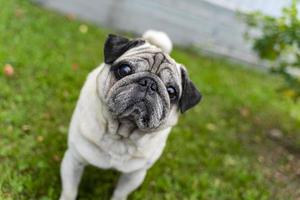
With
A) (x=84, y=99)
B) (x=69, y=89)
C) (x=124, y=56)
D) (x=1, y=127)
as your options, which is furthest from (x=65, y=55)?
(x=124, y=56)

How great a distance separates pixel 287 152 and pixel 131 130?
3.04 m

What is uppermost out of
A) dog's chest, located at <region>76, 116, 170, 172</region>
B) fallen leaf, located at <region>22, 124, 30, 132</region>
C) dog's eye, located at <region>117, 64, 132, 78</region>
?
dog's eye, located at <region>117, 64, 132, 78</region>

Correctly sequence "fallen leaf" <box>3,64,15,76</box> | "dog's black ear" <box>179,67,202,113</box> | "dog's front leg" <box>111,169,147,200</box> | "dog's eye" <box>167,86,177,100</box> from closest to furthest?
"dog's eye" <box>167,86,177,100</box> → "dog's black ear" <box>179,67,202,113</box> → "dog's front leg" <box>111,169,147,200</box> → "fallen leaf" <box>3,64,15,76</box>

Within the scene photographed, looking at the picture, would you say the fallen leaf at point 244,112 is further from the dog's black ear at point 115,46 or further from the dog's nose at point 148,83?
the dog's nose at point 148,83

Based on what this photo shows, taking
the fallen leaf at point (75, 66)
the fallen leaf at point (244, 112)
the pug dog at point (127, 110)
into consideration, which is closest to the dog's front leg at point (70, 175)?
the pug dog at point (127, 110)

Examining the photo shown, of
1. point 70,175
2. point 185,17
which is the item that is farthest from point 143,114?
point 185,17

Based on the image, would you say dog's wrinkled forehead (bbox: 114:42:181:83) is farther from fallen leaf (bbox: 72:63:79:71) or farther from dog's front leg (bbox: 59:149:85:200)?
fallen leaf (bbox: 72:63:79:71)

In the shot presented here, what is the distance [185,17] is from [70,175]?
5285 mm

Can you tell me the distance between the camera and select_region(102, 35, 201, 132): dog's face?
107 inches

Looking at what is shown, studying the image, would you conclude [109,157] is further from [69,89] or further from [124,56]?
[69,89]

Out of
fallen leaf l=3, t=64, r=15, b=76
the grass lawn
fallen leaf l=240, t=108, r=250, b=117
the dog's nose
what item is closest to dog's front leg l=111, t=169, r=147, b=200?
the grass lawn

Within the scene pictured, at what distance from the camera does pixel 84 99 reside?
317cm

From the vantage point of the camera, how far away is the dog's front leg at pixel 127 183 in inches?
133

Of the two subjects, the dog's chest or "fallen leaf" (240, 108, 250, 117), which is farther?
"fallen leaf" (240, 108, 250, 117)
